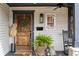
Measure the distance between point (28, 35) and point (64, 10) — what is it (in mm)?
2388

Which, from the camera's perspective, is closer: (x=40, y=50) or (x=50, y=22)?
(x=40, y=50)

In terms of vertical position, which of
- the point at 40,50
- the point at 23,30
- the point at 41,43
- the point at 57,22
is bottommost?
the point at 40,50

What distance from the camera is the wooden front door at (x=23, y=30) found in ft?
37.7

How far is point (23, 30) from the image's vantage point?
37.7 feet

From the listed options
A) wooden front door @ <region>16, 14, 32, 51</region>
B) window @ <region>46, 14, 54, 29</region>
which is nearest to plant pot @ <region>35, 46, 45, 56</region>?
wooden front door @ <region>16, 14, 32, 51</region>

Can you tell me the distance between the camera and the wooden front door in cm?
1148

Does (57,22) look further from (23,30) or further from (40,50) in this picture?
(40,50)

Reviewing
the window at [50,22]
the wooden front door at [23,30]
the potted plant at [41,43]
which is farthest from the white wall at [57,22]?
the potted plant at [41,43]

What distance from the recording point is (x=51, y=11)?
452 inches

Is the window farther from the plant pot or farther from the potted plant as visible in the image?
the plant pot

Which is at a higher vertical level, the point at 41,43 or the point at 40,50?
the point at 41,43

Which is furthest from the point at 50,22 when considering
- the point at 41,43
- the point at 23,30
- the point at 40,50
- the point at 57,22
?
the point at 40,50

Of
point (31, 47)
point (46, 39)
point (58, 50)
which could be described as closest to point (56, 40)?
point (58, 50)

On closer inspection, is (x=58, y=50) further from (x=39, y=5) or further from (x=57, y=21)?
(x=39, y=5)
